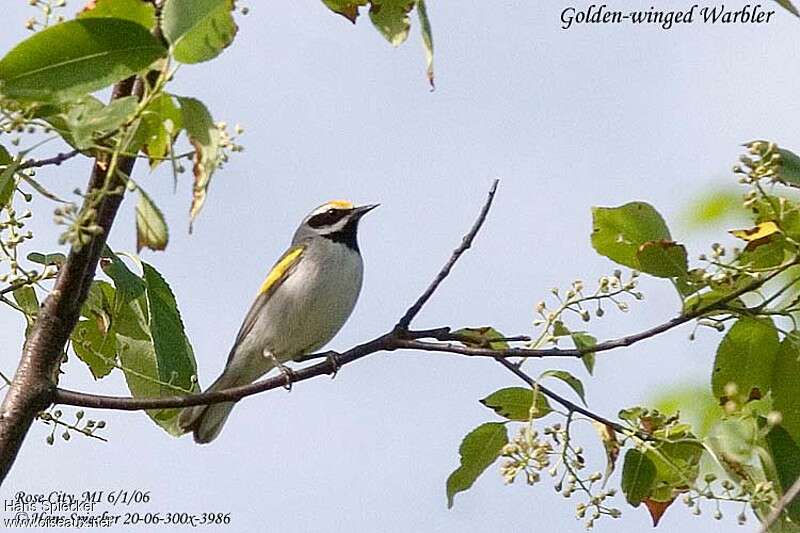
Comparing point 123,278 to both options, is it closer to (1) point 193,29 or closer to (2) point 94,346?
(2) point 94,346

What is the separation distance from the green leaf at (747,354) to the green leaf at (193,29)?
1209mm

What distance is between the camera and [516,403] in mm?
2678

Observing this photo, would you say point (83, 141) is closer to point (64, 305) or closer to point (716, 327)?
point (64, 305)

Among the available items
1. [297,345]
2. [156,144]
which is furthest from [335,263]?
[156,144]

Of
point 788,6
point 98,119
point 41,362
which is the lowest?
point 41,362

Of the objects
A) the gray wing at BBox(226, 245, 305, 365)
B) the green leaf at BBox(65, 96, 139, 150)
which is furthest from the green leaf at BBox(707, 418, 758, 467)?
the gray wing at BBox(226, 245, 305, 365)

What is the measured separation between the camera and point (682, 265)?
2420 mm

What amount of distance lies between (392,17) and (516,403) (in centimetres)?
84

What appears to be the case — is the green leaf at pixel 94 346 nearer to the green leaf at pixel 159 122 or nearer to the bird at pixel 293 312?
the green leaf at pixel 159 122

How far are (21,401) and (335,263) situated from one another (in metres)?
3.73

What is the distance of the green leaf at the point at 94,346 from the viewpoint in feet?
10.3

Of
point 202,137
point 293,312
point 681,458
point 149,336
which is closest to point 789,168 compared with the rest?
point 681,458

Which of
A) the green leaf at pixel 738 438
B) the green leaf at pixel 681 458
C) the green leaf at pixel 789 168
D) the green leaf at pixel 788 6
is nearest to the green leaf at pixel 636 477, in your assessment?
the green leaf at pixel 681 458

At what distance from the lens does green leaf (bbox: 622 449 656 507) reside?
2674mm
